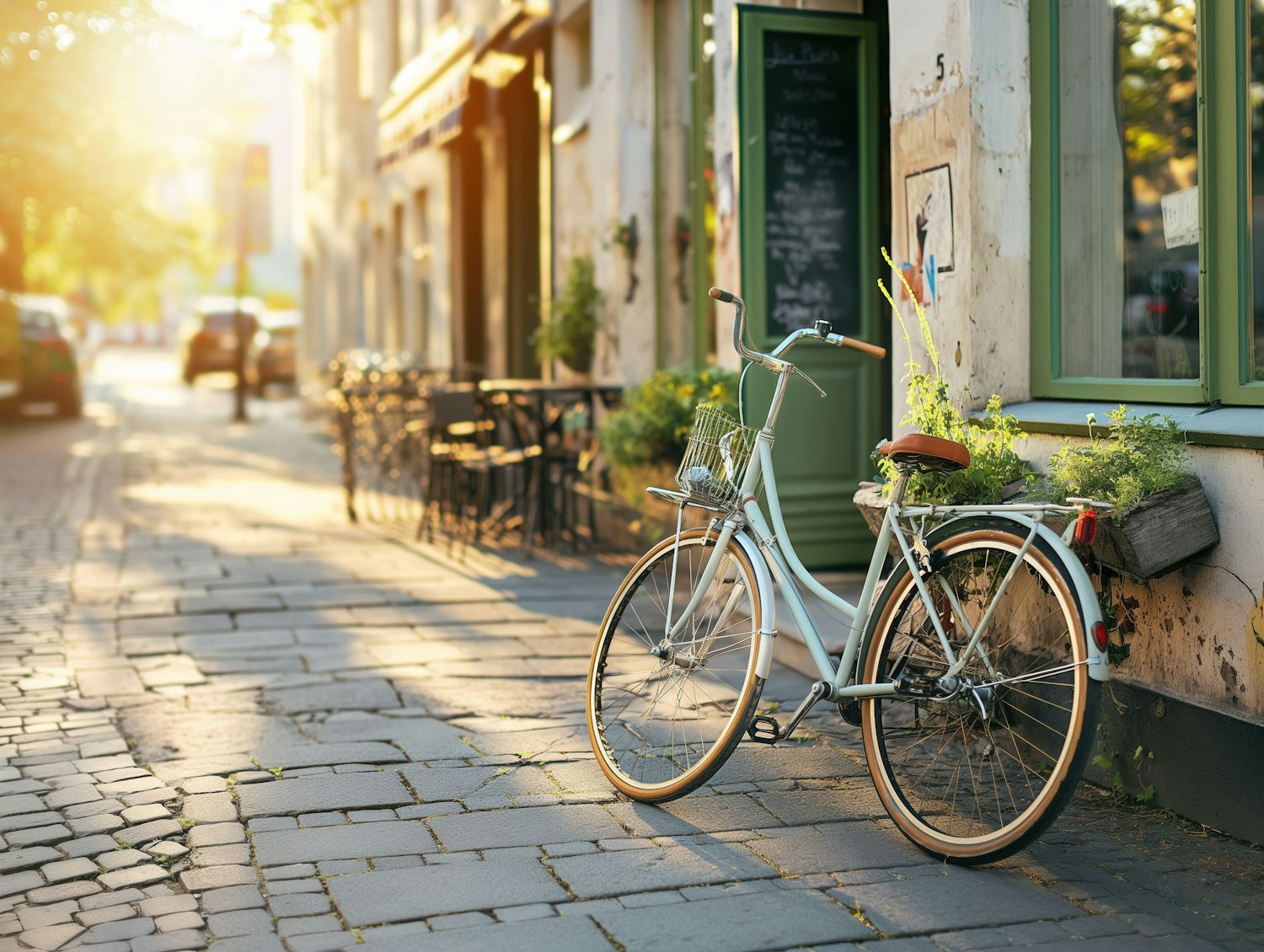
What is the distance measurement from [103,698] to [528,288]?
800 centimetres

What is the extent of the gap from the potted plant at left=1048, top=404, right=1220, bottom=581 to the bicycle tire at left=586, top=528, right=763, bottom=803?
3.07 feet

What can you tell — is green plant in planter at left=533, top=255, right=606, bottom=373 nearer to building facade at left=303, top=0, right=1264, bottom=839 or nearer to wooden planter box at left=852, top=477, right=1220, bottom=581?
building facade at left=303, top=0, right=1264, bottom=839

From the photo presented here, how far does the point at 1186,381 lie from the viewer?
14.2ft

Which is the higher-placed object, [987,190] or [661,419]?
[987,190]

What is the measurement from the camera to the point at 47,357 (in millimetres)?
23156

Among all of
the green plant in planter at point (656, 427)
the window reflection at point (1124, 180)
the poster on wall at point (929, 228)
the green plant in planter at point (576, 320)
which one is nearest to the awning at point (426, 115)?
the green plant in planter at point (576, 320)

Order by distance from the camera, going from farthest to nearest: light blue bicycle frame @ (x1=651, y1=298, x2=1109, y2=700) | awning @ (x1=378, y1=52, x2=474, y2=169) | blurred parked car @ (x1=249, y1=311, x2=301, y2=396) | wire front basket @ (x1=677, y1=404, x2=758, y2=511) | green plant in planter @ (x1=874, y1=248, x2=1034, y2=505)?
blurred parked car @ (x1=249, y1=311, x2=301, y2=396)
awning @ (x1=378, y1=52, x2=474, y2=169)
green plant in planter @ (x1=874, y1=248, x2=1034, y2=505)
wire front basket @ (x1=677, y1=404, x2=758, y2=511)
light blue bicycle frame @ (x1=651, y1=298, x2=1109, y2=700)

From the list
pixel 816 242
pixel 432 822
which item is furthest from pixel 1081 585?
pixel 816 242

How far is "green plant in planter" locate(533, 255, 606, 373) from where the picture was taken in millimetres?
10352

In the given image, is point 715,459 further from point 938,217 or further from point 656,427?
point 656,427

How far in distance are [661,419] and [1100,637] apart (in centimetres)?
461

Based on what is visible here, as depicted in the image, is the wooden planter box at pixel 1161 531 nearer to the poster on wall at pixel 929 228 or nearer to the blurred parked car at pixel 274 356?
the poster on wall at pixel 929 228

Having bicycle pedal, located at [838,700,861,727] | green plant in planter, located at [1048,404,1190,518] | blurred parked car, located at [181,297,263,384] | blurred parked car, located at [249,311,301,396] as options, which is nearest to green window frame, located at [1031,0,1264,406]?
green plant in planter, located at [1048,404,1190,518]

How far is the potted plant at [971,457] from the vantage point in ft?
14.9
